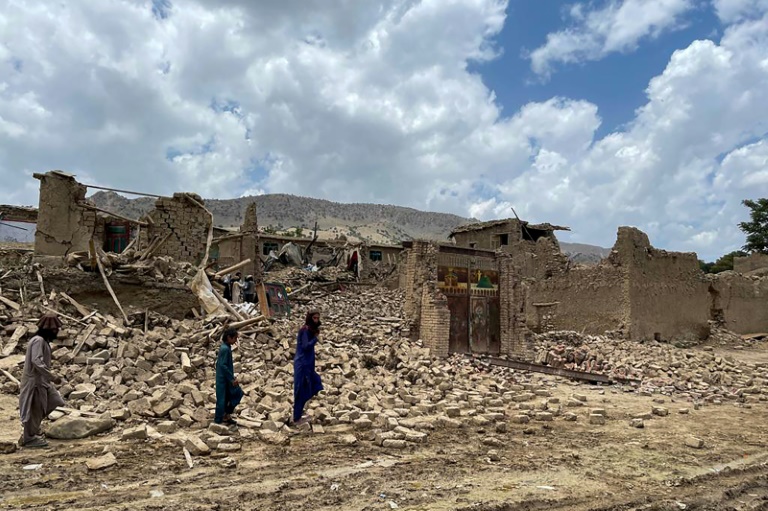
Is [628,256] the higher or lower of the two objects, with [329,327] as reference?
higher

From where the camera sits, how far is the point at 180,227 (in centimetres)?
1557

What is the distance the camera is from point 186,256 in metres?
15.7

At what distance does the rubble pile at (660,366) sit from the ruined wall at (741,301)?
602cm

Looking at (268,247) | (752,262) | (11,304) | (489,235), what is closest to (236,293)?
(11,304)

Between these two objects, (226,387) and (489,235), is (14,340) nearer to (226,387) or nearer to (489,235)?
(226,387)

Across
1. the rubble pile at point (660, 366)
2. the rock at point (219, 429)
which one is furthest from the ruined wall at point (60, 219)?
the rubble pile at point (660, 366)

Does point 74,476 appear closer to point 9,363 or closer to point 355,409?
point 355,409

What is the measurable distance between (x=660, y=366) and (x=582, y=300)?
5.85m

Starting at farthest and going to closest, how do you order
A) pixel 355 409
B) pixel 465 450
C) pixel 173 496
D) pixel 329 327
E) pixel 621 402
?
pixel 329 327 < pixel 621 402 < pixel 355 409 < pixel 465 450 < pixel 173 496

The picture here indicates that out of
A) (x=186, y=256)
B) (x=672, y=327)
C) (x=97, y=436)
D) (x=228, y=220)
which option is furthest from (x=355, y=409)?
(x=228, y=220)

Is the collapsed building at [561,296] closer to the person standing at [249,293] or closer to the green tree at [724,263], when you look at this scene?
the person standing at [249,293]

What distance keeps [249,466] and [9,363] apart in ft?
16.7

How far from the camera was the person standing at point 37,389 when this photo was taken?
5254 millimetres

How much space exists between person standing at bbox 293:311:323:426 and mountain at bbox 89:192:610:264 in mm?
52153
